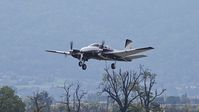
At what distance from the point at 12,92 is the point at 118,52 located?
72603mm

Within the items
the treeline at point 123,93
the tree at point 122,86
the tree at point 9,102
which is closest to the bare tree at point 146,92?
the treeline at point 123,93

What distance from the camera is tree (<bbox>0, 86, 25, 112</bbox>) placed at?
442 feet

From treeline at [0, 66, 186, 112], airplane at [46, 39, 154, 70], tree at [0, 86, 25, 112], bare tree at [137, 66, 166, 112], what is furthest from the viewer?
tree at [0, 86, 25, 112]

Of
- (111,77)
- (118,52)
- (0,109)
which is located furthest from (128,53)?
(0,109)

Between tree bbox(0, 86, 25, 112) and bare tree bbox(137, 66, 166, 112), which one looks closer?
bare tree bbox(137, 66, 166, 112)

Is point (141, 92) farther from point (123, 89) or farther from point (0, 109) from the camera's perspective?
point (0, 109)

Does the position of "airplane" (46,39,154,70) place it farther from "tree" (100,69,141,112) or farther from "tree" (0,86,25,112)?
"tree" (0,86,25,112)

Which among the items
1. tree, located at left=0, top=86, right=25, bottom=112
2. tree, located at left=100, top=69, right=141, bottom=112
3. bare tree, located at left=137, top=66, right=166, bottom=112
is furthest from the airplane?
tree, located at left=0, top=86, right=25, bottom=112

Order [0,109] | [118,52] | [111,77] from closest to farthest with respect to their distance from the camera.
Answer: [118,52], [111,77], [0,109]

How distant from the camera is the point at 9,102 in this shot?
13562 cm

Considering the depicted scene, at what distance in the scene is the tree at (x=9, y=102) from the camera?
442 ft

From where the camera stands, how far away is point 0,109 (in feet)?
440

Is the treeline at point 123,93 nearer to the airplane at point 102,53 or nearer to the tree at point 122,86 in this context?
the tree at point 122,86

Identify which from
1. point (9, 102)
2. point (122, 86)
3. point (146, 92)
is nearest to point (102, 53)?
point (146, 92)
